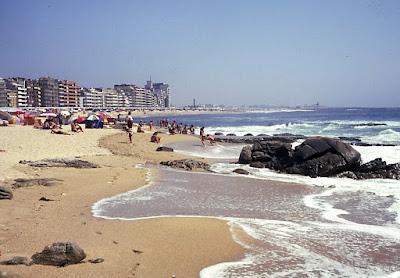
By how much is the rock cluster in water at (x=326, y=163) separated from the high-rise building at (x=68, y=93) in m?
137

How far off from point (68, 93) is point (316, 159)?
145 meters

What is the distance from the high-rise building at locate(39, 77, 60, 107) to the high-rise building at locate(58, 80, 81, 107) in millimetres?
1903

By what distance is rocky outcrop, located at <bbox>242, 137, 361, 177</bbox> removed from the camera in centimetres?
1598

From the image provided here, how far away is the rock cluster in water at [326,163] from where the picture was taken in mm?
15742

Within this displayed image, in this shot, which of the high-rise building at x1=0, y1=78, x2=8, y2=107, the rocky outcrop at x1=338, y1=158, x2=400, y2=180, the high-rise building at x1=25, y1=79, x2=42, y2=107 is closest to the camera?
the rocky outcrop at x1=338, y1=158, x2=400, y2=180

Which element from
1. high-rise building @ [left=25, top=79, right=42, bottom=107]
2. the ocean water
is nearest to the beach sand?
the ocean water

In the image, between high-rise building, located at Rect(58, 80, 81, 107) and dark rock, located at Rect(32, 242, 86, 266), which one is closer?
dark rock, located at Rect(32, 242, 86, 266)

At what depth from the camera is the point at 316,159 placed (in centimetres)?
1636

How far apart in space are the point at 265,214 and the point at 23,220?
16.4ft

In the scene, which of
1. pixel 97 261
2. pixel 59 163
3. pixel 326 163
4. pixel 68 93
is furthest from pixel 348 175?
pixel 68 93

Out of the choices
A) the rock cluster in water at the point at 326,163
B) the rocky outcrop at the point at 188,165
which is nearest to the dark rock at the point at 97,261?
the rocky outcrop at the point at 188,165

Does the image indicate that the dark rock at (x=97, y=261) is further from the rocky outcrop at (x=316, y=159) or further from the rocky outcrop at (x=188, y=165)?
the rocky outcrop at (x=316, y=159)

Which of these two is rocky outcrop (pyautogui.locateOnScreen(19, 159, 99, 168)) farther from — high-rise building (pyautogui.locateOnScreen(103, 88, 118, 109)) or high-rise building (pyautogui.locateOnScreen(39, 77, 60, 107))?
high-rise building (pyautogui.locateOnScreen(103, 88, 118, 109))

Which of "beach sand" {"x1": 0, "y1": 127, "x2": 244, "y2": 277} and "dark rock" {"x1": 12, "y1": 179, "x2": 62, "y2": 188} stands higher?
Result: "dark rock" {"x1": 12, "y1": 179, "x2": 62, "y2": 188}
